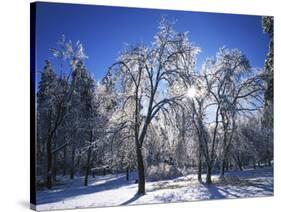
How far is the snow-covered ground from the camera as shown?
31.0ft

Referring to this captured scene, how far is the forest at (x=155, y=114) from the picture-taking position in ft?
31.1

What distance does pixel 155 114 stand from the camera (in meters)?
10.2

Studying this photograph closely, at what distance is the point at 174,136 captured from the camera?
34.0 feet

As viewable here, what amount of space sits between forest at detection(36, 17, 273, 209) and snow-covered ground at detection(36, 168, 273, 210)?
0.08m

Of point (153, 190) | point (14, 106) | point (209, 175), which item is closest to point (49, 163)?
point (14, 106)

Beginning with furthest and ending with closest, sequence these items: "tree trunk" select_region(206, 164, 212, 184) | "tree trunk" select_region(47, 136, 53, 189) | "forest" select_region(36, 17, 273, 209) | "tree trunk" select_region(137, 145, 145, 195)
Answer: "tree trunk" select_region(206, 164, 212, 184), "tree trunk" select_region(137, 145, 145, 195), "forest" select_region(36, 17, 273, 209), "tree trunk" select_region(47, 136, 53, 189)

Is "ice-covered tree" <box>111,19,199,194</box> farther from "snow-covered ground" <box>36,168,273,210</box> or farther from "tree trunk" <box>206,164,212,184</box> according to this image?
"tree trunk" <box>206,164,212,184</box>

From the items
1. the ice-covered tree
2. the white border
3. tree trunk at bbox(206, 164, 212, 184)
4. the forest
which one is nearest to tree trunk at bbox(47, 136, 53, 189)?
the forest

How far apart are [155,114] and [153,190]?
119 cm

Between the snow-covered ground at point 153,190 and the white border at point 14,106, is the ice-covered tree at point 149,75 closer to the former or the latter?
the snow-covered ground at point 153,190

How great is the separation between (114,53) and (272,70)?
302cm

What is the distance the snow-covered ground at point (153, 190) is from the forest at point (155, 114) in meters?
0.08

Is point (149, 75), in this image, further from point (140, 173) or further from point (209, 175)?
point (209, 175)

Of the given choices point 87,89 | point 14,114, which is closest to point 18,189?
point 14,114
